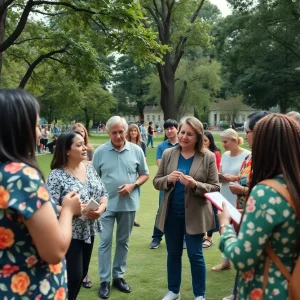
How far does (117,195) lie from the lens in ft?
16.6

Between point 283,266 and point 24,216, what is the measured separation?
52.0 inches

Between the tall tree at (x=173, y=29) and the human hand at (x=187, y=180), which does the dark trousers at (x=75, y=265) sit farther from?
the tall tree at (x=173, y=29)

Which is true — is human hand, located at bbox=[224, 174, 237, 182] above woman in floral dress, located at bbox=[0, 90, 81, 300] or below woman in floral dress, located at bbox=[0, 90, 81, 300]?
below

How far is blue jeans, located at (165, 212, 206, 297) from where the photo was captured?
14.8 ft

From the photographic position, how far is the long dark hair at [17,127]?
1.96 metres

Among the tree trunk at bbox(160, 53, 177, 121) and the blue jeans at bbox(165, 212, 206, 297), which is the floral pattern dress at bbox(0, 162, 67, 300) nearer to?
the blue jeans at bbox(165, 212, 206, 297)

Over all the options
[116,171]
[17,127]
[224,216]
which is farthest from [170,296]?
[17,127]

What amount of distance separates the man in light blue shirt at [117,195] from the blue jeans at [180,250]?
2.28ft

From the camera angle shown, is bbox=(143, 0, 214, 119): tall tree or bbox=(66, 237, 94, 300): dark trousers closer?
bbox=(66, 237, 94, 300): dark trousers

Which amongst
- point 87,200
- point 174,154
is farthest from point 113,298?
point 174,154

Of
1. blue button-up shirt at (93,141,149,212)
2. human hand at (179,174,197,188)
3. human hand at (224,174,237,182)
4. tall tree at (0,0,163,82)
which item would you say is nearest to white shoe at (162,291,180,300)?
blue button-up shirt at (93,141,149,212)

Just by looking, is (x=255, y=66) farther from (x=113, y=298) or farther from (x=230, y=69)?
(x=113, y=298)

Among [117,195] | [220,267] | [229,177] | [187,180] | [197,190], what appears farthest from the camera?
[220,267]

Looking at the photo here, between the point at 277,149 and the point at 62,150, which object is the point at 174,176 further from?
the point at 277,149
